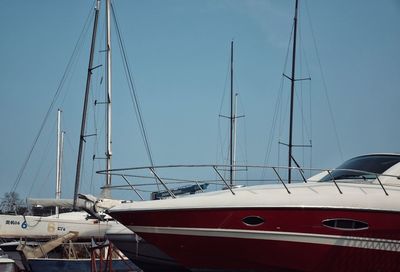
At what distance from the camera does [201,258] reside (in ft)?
32.2

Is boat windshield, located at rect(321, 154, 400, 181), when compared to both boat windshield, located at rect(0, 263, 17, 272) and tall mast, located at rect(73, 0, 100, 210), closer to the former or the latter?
tall mast, located at rect(73, 0, 100, 210)

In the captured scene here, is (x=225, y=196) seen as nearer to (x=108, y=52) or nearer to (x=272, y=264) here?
(x=272, y=264)

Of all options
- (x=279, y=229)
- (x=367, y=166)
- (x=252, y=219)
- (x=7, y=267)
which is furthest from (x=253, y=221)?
(x=7, y=267)

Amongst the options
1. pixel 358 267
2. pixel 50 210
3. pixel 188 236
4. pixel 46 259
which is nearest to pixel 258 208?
pixel 188 236

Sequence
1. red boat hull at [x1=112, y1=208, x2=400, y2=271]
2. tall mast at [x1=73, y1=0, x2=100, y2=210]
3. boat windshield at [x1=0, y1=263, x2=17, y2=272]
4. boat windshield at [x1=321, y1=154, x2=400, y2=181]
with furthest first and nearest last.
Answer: tall mast at [x1=73, y1=0, x2=100, y2=210]
boat windshield at [x1=0, y1=263, x2=17, y2=272]
boat windshield at [x1=321, y1=154, x2=400, y2=181]
red boat hull at [x1=112, y1=208, x2=400, y2=271]

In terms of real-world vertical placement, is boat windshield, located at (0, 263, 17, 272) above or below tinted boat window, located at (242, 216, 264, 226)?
below

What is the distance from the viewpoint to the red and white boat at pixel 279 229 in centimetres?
947

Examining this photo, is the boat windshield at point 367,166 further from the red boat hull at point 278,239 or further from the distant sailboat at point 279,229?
the red boat hull at point 278,239

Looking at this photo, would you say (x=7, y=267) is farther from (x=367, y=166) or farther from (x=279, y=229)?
(x=367, y=166)

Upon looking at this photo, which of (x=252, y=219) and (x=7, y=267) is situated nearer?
(x=252, y=219)

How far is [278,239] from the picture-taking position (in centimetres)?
946

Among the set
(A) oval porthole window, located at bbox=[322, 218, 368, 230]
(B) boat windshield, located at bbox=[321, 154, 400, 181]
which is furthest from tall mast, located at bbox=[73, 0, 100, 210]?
(A) oval porthole window, located at bbox=[322, 218, 368, 230]

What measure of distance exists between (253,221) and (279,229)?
44cm

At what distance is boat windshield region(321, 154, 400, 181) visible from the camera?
36.3ft
